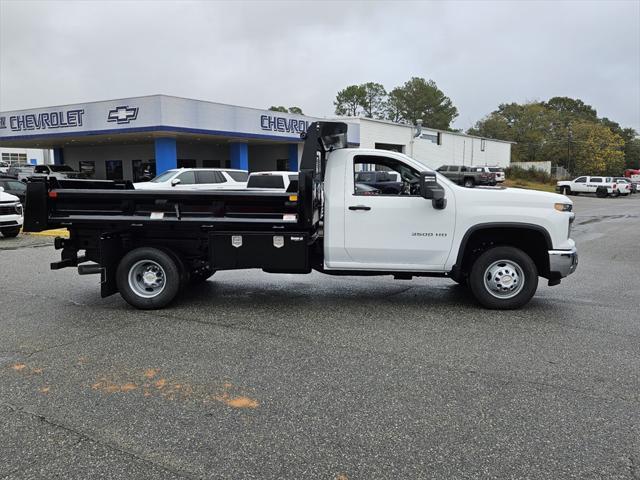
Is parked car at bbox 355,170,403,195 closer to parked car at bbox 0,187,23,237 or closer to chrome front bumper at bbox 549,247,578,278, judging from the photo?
chrome front bumper at bbox 549,247,578,278

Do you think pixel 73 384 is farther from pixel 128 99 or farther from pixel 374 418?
pixel 128 99

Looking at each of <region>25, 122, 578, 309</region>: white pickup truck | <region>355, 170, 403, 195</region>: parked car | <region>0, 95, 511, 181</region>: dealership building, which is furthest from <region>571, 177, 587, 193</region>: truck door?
<region>355, 170, 403, 195</region>: parked car

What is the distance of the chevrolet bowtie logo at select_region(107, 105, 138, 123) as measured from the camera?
2678cm

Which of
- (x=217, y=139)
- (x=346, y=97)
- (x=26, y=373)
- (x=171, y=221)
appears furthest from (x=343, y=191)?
(x=346, y=97)

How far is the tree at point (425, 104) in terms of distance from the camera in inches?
3836

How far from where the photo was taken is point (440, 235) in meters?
6.48

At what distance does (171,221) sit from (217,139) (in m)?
25.5

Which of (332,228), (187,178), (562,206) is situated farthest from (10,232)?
(562,206)

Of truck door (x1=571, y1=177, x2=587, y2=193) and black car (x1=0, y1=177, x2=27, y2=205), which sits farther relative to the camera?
truck door (x1=571, y1=177, x2=587, y2=193)

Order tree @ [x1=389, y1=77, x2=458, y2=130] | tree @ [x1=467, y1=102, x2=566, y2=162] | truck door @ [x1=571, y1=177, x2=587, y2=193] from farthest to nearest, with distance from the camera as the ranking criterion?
tree @ [x1=389, y1=77, x2=458, y2=130] → tree @ [x1=467, y1=102, x2=566, y2=162] → truck door @ [x1=571, y1=177, x2=587, y2=193]

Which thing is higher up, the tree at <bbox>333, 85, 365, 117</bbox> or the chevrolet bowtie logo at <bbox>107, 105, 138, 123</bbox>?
the tree at <bbox>333, 85, 365, 117</bbox>

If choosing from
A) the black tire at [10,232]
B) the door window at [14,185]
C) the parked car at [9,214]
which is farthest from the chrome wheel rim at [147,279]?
the door window at [14,185]

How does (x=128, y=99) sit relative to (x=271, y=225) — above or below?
above

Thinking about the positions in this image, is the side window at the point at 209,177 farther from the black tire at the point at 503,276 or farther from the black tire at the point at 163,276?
the black tire at the point at 503,276
